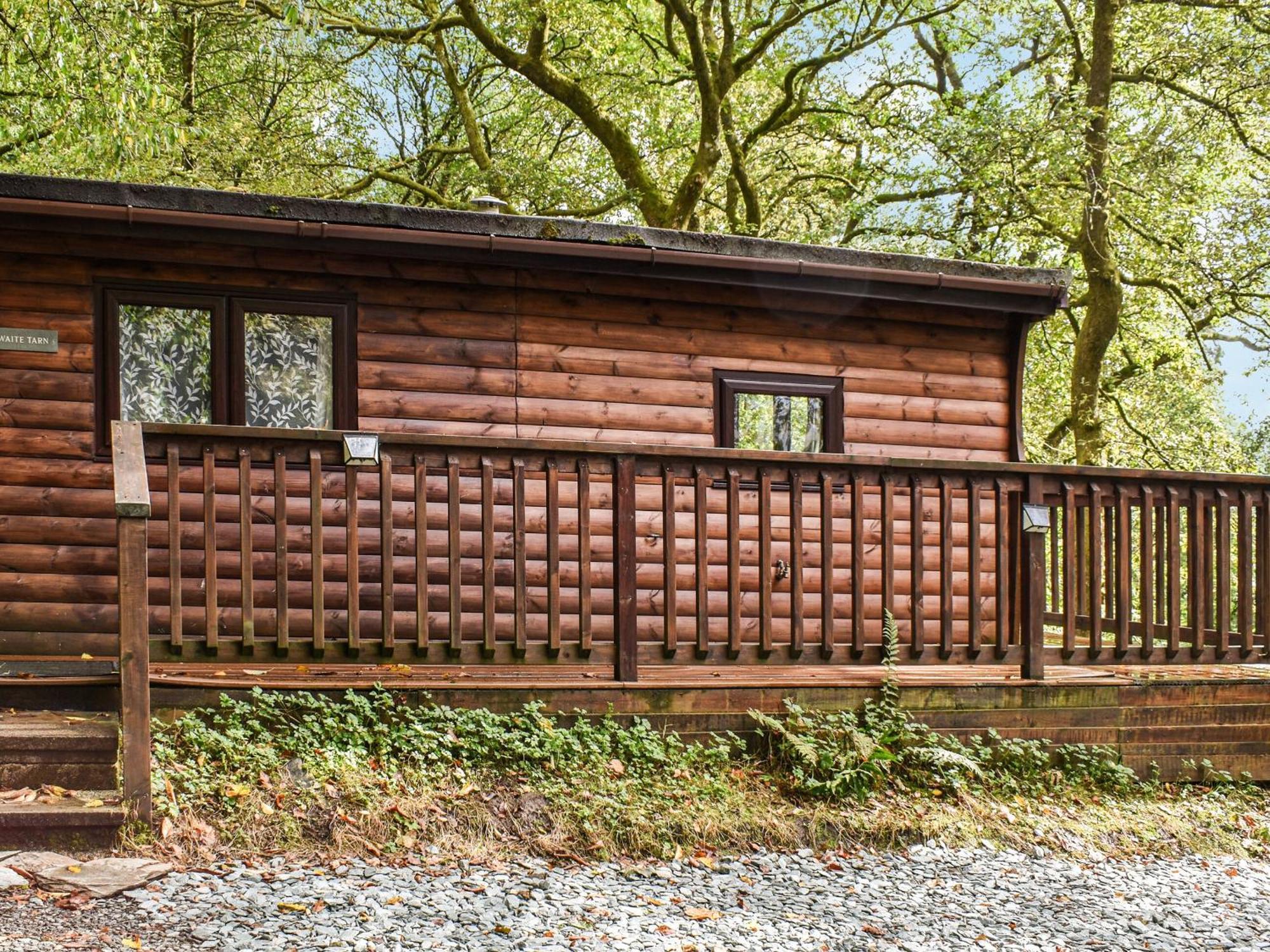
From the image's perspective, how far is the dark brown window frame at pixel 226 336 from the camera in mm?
6676

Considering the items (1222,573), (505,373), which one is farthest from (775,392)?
(1222,573)

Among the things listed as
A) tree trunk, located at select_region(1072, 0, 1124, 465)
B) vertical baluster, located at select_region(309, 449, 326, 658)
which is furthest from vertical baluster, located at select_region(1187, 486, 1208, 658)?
tree trunk, located at select_region(1072, 0, 1124, 465)

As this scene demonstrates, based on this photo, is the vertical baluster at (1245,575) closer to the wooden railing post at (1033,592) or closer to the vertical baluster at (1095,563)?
the vertical baluster at (1095,563)

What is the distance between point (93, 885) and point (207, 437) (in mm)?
2057

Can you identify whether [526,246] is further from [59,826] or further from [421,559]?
[59,826]

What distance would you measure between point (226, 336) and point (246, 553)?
2393mm

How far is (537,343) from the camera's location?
741 centimetres

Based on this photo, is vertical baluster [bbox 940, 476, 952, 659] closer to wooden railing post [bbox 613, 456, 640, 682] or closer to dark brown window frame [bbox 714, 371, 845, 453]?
wooden railing post [bbox 613, 456, 640, 682]

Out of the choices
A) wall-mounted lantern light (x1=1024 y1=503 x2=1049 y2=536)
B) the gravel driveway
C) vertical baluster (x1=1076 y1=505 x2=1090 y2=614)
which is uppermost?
wall-mounted lantern light (x1=1024 y1=503 x2=1049 y2=536)

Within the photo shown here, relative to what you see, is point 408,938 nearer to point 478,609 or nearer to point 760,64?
point 478,609

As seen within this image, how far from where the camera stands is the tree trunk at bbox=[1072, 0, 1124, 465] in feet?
46.8

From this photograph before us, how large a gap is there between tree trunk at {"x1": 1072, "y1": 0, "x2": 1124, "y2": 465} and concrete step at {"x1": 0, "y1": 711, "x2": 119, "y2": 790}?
43.9 ft

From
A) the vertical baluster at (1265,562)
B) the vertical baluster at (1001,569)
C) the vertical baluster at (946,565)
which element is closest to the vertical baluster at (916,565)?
the vertical baluster at (946,565)

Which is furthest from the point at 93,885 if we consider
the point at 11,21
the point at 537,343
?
the point at 11,21
